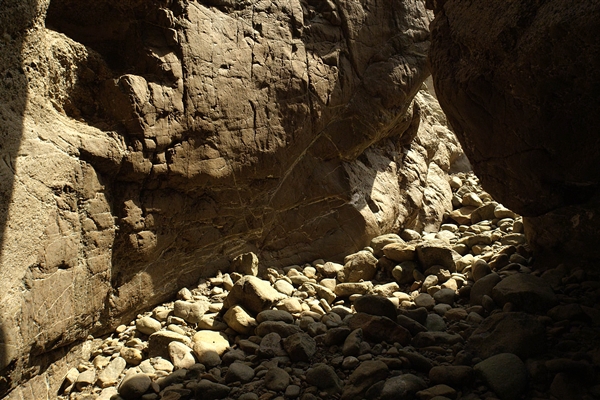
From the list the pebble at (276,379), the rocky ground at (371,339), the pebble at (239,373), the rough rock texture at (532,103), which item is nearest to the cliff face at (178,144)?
the rocky ground at (371,339)

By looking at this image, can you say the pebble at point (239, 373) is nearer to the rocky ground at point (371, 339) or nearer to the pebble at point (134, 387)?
the rocky ground at point (371, 339)

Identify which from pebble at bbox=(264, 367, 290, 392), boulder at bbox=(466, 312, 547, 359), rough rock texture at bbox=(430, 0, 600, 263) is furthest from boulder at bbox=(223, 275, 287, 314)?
rough rock texture at bbox=(430, 0, 600, 263)

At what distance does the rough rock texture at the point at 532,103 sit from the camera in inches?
118

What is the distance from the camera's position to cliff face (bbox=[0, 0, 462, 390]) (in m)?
3.26

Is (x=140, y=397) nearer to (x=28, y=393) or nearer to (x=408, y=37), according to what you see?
(x=28, y=393)

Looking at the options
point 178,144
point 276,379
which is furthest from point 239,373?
point 178,144

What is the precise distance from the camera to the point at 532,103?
3357 mm

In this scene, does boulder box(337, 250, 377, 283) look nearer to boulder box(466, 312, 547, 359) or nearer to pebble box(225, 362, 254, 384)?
boulder box(466, 312, 547, 359)

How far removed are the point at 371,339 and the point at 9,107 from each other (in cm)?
308

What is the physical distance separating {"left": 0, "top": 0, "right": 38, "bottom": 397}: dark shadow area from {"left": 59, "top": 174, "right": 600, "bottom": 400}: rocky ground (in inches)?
29.0

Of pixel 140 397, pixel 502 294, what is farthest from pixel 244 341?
pixel 502 294

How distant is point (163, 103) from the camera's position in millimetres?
4266

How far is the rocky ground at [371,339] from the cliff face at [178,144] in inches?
18.7

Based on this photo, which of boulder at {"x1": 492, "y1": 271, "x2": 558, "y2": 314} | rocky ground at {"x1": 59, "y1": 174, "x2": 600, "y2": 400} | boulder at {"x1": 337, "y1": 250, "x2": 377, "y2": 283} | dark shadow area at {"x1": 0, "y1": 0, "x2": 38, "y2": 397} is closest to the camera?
dark shadow area at {"x1": 0, "y1": 0, "x2": 38, "y2": 397}
